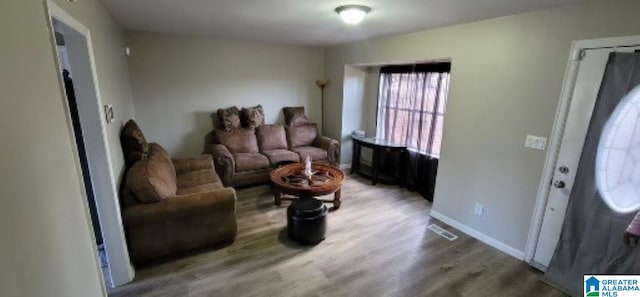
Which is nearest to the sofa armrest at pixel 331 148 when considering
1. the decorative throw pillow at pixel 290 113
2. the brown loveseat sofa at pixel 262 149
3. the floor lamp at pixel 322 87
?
the brown loveseat sofa at pixel 262 149

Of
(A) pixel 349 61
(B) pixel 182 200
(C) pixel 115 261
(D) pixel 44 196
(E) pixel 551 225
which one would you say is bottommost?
(C) pixel 115 261

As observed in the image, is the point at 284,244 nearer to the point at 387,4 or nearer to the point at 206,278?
the point at 206,278

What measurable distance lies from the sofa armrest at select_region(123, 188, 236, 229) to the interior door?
2778 mm

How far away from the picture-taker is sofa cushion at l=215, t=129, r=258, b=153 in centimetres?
440

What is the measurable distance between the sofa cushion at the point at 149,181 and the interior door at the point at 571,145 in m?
3.27

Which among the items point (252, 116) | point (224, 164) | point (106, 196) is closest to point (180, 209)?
point (106, 196)

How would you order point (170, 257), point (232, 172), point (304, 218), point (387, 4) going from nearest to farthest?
point (387, 4) → point (170, 257) → point (304, 218) → point (232, 172)

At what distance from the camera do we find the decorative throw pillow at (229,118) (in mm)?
4453

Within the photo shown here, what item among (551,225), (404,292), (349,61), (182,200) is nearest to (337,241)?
(404,292)

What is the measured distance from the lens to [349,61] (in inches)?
185

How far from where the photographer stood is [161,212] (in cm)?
229

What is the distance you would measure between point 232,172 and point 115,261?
76.5 inches

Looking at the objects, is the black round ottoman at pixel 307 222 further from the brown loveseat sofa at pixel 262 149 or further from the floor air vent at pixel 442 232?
the brown loveseat sofa at pixel 262 149

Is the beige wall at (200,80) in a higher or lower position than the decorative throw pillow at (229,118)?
higher
